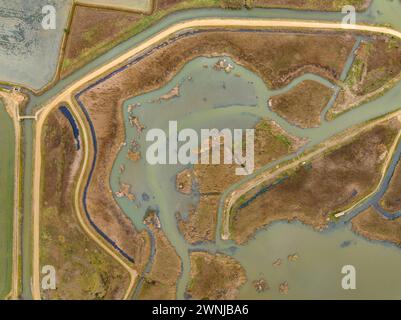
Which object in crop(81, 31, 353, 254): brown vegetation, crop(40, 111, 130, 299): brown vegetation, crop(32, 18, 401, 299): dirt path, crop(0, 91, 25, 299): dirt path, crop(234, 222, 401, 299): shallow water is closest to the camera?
crop(40, 111, 130, 299): brown vegetation

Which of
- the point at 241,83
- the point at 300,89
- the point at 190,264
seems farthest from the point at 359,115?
the point at 190,264

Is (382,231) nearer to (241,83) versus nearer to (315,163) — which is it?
(315,163)

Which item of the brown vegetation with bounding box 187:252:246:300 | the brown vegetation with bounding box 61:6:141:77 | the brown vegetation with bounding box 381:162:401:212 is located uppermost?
the brown vegetation with bounding box 61:6:141:77

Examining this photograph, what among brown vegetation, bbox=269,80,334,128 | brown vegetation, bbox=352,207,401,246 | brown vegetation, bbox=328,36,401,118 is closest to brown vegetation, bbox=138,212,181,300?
brown vegetation, bbox=269,80,334,128

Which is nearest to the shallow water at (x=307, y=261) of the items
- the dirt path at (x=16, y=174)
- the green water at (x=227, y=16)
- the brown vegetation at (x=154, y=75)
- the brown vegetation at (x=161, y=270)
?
the brown vegetation at (x=161, y=270)

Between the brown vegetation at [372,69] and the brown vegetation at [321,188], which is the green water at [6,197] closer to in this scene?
the brown vegetation at [321,188]

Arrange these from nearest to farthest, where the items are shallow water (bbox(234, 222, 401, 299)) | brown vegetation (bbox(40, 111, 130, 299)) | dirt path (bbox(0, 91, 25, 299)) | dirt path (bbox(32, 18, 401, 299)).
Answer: brown vegetation (bbox(40, 111, 130, 299)) → dirt path (bbox(32, 18, 401, 299)) → dirt path (bbox(0, 91, 25, 299)) → shallow water (bbox(234, 222, 401, 299))

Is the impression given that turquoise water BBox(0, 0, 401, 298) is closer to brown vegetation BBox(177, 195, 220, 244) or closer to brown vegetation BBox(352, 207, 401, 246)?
brown vegetation BBox(177, 195, 220, 244)
